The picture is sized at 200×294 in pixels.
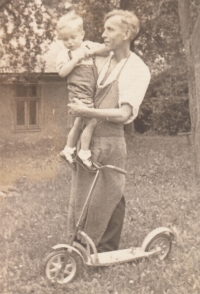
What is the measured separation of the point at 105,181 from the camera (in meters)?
3.56

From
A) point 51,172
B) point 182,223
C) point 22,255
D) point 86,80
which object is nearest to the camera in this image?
point 86,80

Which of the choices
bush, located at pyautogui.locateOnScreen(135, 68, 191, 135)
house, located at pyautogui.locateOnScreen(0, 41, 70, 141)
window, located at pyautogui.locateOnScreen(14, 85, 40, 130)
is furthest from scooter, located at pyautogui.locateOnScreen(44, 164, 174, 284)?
bush, located at pyautogui.locateOnScreen(135, 68, 191, 135)

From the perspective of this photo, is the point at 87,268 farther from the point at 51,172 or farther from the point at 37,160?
the point at 37,160

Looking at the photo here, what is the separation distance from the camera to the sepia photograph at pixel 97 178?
331cm

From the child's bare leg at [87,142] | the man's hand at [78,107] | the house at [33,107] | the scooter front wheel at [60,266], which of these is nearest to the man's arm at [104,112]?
the man's hand at [78,107]

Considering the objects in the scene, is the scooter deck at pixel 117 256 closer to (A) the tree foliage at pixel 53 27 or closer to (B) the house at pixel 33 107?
(A) the tree foliage at pixel 53 27

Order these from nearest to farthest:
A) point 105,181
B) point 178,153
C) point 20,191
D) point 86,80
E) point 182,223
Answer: point 86,80 < point 105,181 < point 182,223 < point 20,191 < point 178,153

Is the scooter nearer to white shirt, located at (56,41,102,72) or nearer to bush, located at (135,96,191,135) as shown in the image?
white shirt, located at (56,41,102,72)

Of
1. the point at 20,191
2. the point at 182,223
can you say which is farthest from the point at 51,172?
the point at 182,223

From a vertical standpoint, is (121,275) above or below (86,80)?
below

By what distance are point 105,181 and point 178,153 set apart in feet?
22.0

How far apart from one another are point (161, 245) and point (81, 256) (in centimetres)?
73

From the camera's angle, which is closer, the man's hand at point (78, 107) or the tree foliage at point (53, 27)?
the man's hand at point (78, 107)

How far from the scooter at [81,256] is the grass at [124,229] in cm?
7
